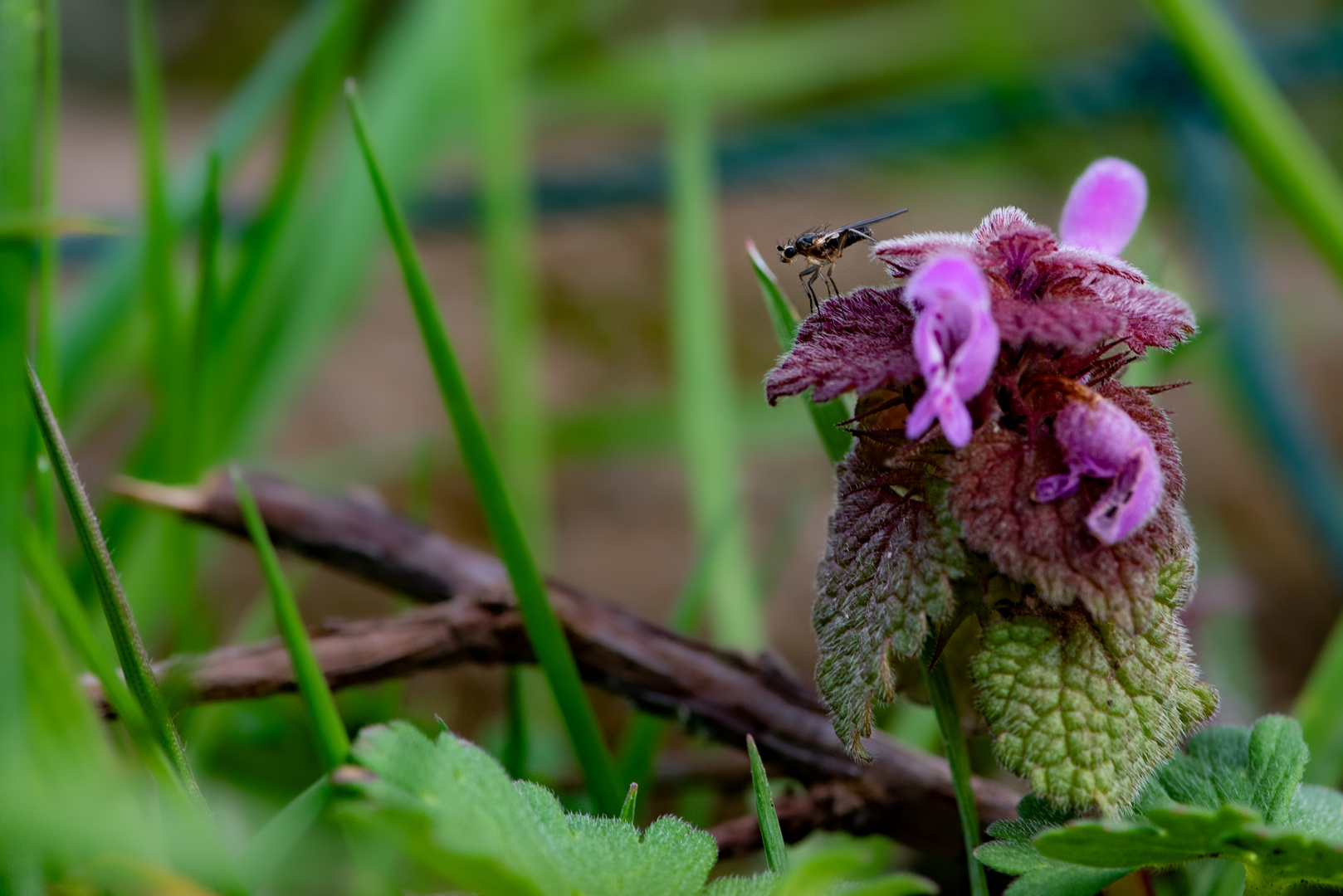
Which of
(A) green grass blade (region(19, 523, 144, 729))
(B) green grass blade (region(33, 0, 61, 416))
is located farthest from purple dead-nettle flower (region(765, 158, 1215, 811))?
(B) green grass blade (region(33, 0, 61, 416))

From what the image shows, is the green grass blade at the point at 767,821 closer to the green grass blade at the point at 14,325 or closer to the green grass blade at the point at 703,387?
the green grass blade at the point at 14,325

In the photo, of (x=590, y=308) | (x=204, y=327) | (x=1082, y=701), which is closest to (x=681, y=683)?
(x=1082, y=701)

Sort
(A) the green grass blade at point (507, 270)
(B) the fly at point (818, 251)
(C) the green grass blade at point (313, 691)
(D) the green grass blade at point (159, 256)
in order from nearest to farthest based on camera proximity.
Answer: (C) the green grass blade at point (313, 691) → (B) the fly at point (818, 251) → (D) the green grass blade at point (159, 256) → (A) the green grass blade at point (507, 270)

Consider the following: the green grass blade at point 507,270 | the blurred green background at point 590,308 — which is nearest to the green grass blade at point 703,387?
the blurred green background at point 590,308

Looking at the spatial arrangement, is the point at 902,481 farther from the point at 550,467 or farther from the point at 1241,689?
the point at 550,467

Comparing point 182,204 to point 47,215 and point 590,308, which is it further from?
point 590,308

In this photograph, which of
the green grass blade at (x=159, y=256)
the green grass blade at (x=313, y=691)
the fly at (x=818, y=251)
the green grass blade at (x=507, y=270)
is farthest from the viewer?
the green grass blade at (x=507, y=270)

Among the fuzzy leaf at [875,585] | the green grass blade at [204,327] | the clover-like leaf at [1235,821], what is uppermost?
the green grass blade at [204,327]
